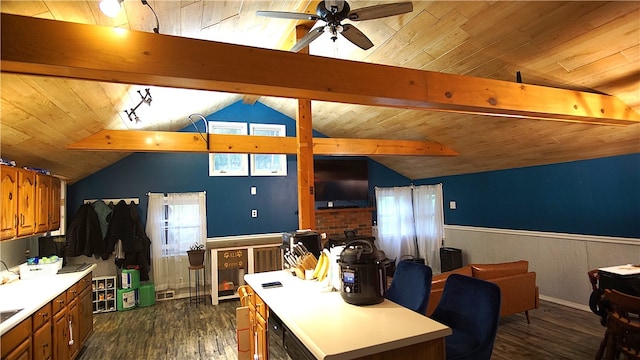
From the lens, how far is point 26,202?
10.6 ft

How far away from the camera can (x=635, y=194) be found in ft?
12.9

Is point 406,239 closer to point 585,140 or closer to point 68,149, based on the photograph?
point 585,140

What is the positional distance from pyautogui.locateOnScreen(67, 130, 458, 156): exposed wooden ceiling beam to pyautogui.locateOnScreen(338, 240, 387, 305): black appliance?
2988mm

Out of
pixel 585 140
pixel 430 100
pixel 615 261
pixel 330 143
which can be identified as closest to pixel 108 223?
pixel 330 143

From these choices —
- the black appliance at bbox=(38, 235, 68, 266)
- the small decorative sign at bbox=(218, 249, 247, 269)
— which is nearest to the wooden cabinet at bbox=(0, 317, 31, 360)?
the black appliance at bbox=(38, 235, 68, 266)

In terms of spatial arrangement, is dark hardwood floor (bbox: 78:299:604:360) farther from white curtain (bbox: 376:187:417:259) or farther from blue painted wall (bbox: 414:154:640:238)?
white curtain (bbox: 376:187:417:259)

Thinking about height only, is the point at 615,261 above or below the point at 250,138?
below

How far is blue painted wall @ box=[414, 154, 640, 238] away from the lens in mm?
4051

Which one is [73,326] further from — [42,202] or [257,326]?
[257,326]

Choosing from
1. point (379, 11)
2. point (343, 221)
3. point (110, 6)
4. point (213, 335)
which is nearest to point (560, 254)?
point (343, 221)

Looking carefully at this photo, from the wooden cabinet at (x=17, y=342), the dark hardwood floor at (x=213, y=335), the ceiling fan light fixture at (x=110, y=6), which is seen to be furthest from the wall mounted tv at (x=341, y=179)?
the ceiling fan light fixture at (x=110, y=6)

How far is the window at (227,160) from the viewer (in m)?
5.99

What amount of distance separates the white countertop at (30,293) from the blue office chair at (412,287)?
2460mm

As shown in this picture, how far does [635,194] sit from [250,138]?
4801mm
